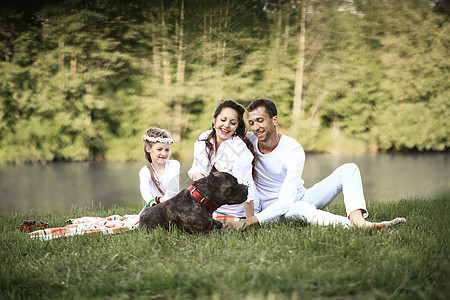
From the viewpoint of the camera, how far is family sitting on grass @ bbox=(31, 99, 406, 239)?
3256mm

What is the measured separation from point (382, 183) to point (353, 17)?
565 cm

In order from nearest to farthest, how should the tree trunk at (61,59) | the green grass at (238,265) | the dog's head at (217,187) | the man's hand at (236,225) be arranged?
the green grass at (238,265)
the dog's head at (217,187)
the man's hand at (236,225)
the tree trunk at (61,59)

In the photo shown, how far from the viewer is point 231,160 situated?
3.35 m

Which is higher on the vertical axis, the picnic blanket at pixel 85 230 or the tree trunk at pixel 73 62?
the tree trunk at pixel 73 62

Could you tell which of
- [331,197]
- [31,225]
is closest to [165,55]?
[31,225]

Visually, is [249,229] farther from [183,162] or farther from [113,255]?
[183,162]

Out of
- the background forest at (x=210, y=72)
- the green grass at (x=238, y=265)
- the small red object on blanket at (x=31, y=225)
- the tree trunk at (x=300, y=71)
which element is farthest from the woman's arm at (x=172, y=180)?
the tree trunk at (x=300, y=71)

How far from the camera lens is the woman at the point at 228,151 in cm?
333

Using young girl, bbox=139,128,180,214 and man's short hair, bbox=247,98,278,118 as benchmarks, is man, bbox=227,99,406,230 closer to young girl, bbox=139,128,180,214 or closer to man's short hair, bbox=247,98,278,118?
man's short hair, bbox=247,98,278,118

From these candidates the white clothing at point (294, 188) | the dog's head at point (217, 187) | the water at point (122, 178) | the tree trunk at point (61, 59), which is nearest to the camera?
the dog's head at point (217, 187)

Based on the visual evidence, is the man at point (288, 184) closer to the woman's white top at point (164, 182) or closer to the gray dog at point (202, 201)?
the gray dog at point (202, 201)

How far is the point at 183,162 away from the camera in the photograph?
1051 cm

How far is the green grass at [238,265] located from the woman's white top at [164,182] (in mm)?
777

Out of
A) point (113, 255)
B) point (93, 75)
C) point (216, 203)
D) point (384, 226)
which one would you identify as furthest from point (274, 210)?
point (93, 75)
